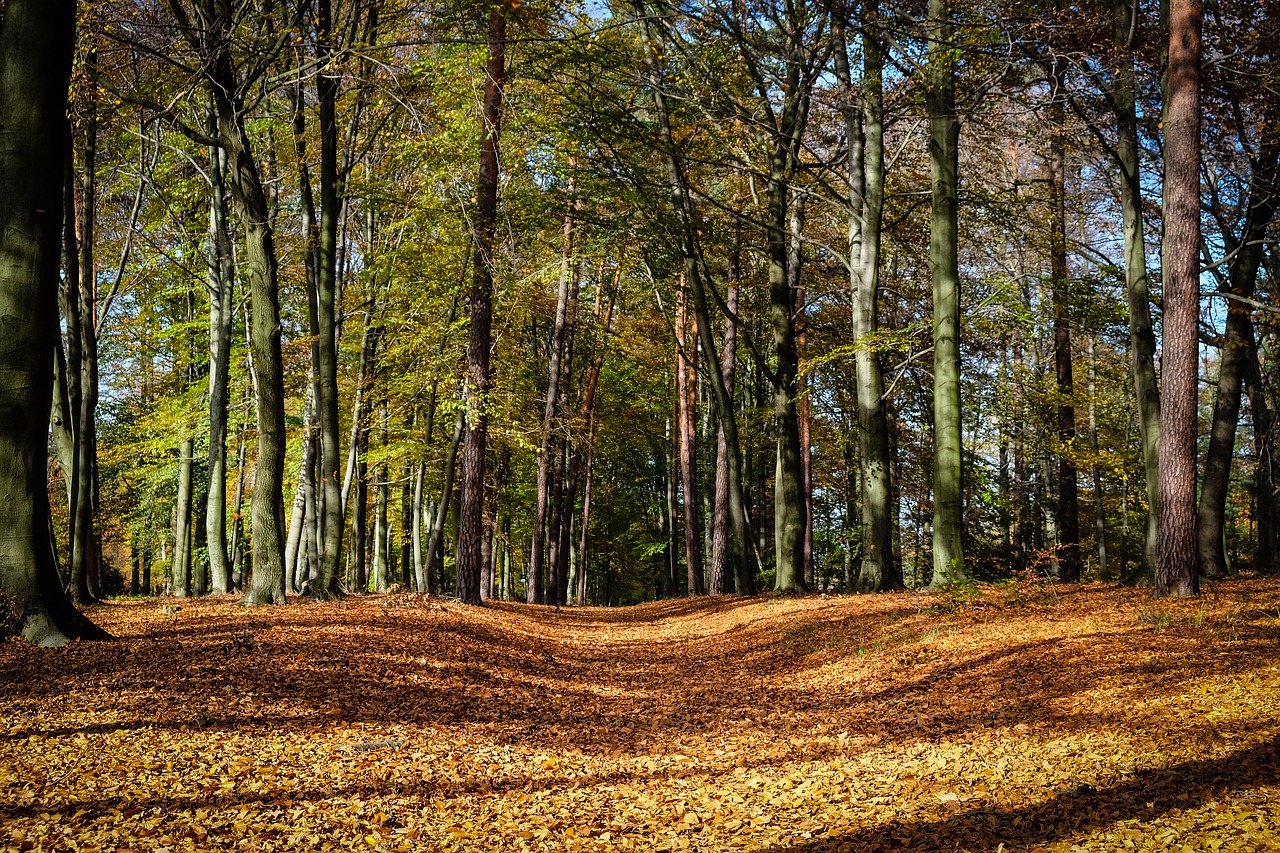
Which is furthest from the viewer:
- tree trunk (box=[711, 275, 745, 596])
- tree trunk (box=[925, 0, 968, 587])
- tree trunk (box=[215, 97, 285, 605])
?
tree trunk (box=[711, 275, 745, 596])

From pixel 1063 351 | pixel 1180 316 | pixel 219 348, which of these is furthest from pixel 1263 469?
pixel 219 348

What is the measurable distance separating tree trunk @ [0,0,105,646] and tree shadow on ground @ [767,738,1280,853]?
5938 millimetres

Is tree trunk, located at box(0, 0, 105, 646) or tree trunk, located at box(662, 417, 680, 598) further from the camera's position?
tree trunk, located at box(662, 417, 680, 598)

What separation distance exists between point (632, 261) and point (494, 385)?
641 cm

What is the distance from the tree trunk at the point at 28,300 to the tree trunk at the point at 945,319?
9.51m

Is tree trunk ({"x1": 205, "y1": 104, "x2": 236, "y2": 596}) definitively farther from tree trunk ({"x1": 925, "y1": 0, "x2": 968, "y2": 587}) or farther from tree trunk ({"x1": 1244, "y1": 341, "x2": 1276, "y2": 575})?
tree trunk ({"x1": 1244, "y1": 341, "x2": 1276, "y2": 575})

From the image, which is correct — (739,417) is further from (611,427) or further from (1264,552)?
(1264,552)

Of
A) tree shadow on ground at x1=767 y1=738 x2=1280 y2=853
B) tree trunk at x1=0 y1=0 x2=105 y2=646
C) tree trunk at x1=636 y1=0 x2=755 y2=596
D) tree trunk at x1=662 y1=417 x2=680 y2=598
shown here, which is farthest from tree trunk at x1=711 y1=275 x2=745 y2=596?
tree shadow on ground at x1=767 y1=738 x2=1280 y2=853

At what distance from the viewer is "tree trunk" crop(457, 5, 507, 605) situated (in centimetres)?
1311

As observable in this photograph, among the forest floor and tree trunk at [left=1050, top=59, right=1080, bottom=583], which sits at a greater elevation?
tree trunk at [left=1050, top=59, right=1080, bottom=583]

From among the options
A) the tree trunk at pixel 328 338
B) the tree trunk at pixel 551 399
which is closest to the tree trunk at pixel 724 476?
the tree trunk at pixel 551 399

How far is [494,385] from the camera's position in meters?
13.5

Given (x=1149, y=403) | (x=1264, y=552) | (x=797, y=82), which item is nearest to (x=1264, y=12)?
(x=1149, y=403)

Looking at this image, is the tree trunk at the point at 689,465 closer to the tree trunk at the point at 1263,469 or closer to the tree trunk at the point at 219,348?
the tree trunk at the point at 219,348
